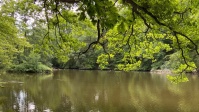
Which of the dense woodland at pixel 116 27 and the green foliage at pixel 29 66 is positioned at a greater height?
the dense woodland at pixel 116 27

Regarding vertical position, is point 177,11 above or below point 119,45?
above

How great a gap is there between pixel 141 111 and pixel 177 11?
26.1 ft

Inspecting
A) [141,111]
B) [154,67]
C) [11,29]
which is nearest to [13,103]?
[11,29]

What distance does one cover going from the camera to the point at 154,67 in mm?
44469

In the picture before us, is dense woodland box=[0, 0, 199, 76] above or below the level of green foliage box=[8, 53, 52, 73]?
above

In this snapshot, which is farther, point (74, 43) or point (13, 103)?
point (13, 103)

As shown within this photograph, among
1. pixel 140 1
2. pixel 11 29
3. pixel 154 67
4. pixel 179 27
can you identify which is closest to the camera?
pixel 140 1

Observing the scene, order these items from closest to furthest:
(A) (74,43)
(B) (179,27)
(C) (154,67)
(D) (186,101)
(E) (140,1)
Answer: (E) (140,1), (B) (179,27), (A) (74,43), (D) (186,101), (C) (154,67)

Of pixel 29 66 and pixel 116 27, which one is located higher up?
pixel 116 27

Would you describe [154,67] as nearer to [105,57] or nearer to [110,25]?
[105,57]

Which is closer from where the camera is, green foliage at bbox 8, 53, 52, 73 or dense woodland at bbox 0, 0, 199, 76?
dense woodland at bbox 0, 0, 199, 76

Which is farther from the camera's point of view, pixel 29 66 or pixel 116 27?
pixel 29 66

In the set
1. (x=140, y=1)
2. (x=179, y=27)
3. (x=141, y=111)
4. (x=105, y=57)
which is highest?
(x=140, y=1)

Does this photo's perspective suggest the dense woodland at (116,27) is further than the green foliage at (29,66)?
No
